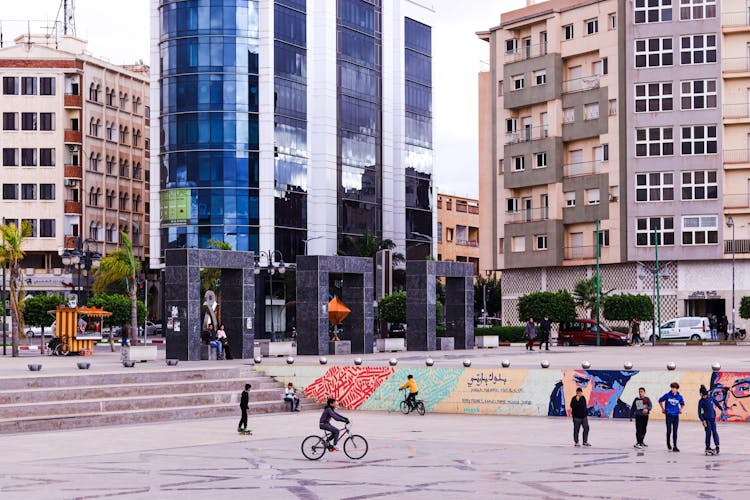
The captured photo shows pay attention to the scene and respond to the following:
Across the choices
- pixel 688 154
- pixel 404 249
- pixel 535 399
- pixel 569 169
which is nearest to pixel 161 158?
pixel 404 249

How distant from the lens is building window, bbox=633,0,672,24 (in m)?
80.6

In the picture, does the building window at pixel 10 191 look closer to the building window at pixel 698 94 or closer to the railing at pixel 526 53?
the railing at pixel 526 53

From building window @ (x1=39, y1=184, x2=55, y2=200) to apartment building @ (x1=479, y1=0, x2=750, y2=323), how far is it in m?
38.4

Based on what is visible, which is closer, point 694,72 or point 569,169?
point 694,72

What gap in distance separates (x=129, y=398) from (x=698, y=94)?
5327 cm

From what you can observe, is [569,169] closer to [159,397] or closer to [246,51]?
[246,51]

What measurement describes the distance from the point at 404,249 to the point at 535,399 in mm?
70585

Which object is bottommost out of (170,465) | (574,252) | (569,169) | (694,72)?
(170,465)

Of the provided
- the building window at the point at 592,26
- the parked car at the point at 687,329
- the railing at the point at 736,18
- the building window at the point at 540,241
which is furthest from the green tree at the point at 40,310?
the railing at the point at 736,18

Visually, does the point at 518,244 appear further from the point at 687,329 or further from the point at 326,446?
the point at 326,446

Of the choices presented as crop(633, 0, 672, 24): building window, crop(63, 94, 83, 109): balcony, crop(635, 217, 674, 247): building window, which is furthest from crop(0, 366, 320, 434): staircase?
crop(63, 94, 83, 109): balcony

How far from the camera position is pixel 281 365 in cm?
4206

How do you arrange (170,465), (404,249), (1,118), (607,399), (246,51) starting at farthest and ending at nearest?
1. (404,249)
2. (1,118)
3. (246,51)
4. (607,399)
5. (170,465)

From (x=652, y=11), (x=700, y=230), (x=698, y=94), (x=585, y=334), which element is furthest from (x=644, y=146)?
(x=585, y=334)
